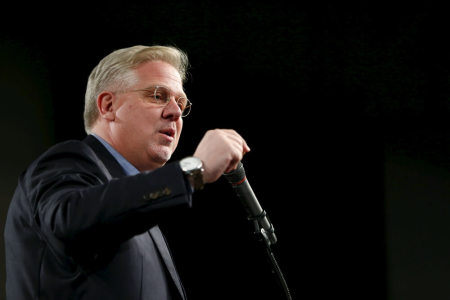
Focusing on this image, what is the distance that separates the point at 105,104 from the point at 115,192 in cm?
64

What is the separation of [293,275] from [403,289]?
1.95 ft

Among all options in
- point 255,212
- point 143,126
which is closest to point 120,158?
point 143,126

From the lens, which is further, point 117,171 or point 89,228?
point 117,171

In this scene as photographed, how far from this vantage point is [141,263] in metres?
1.10

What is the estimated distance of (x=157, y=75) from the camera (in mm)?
1425

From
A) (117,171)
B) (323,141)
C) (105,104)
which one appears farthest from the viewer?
(323,141)

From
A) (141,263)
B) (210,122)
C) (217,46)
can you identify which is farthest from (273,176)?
(141,263)

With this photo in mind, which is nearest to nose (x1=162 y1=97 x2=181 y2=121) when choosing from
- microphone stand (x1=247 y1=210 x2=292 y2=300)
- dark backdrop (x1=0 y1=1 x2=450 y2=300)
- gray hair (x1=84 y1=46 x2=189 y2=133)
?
gray hair (x1=84 y1=46 x2=189 y2=133)

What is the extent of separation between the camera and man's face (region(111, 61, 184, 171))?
1342 mm

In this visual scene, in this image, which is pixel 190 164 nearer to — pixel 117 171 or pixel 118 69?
pixel 117 171

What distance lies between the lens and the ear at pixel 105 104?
4.64 feet

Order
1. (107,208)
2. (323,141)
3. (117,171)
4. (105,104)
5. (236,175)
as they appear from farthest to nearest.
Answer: (323,141) → (105,104) → (236,175) → (117,171) → (107,208)

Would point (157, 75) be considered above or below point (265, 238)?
above

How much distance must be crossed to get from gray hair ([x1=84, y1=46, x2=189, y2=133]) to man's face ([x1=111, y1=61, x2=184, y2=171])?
39 millimetres
